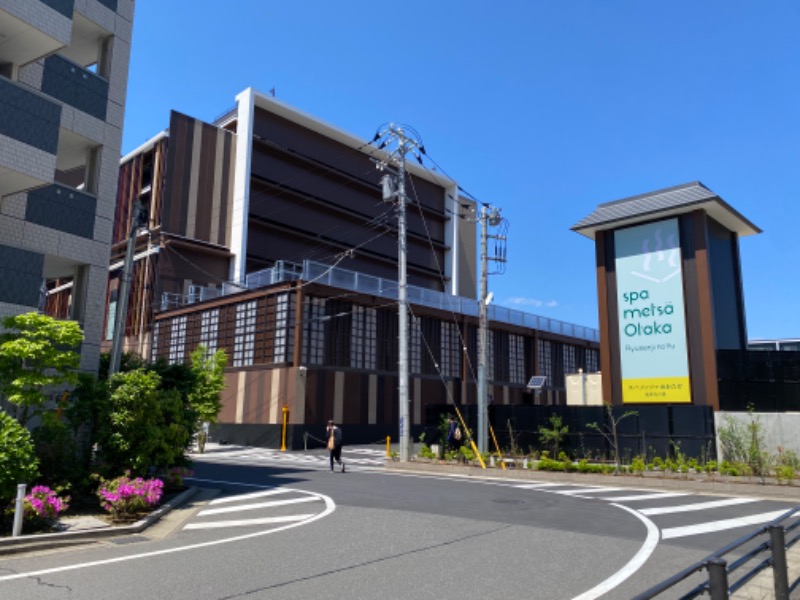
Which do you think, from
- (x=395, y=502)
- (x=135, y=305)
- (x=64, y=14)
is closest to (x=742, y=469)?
(x=395, y=502)

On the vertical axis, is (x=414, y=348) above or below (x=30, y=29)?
below

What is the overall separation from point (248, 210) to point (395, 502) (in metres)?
38.1

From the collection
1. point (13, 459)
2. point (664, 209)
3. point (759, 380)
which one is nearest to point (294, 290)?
point (664, 209)

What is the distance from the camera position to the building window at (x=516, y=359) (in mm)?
47250

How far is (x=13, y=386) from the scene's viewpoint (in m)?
11.5

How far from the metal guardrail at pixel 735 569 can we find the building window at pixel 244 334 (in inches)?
1302

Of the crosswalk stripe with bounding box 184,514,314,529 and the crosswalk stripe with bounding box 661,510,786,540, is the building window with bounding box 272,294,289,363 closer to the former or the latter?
the crosswalk stripe with bounding box 184,514,314,529

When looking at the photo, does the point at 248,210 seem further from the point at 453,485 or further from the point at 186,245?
the point at 453,485

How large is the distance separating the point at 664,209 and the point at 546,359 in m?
29.3

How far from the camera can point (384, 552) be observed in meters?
8.06

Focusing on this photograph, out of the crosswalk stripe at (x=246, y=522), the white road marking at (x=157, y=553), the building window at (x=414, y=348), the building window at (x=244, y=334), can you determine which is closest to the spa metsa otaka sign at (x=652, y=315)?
the white road marking at (x=157, y=553)

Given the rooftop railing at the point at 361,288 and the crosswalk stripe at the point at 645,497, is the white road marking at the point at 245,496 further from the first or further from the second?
the rooftop railing at the point at 361,288

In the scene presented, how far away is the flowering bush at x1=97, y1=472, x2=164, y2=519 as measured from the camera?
34.7 ft

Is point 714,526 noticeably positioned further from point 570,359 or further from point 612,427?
point 570,359
